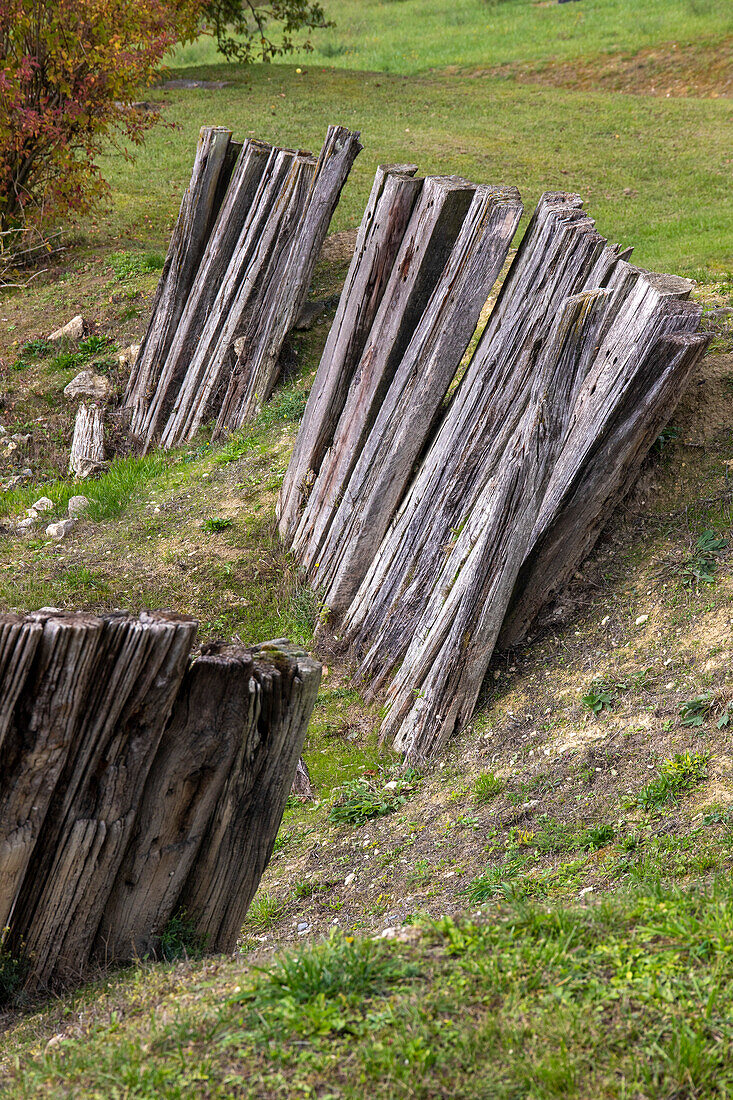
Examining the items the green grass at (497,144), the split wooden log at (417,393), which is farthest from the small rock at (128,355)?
the split wooden log at (417,393)

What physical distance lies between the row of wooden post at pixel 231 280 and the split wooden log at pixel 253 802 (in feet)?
17.1

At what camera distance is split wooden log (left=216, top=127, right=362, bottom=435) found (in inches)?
307

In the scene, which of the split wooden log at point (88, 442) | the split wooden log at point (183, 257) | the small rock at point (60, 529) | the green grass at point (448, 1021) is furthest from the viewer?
the split wooden log at point (88, 442)

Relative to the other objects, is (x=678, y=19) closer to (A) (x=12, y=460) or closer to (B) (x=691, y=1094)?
(A) (x=12, y=460)

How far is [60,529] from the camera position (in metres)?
7.56

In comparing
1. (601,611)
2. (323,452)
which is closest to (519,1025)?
(601,611)

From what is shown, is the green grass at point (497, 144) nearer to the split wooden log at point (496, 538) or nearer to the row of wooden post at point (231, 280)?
the row of wooden post at point (231, 280)

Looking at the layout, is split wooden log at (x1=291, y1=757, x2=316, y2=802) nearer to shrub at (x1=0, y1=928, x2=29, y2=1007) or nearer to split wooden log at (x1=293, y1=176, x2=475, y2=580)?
split wooden log at (x1=293, y1=176, x2=475, y2=580)

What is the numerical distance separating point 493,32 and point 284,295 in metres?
25.5

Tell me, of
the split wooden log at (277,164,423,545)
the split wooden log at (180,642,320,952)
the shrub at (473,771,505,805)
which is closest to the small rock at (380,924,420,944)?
the split wooden log at (180,642,320,952)

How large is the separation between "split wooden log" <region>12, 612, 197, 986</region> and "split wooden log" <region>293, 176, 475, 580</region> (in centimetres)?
320

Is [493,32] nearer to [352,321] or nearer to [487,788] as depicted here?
[352,321]

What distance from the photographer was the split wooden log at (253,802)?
11.4ft

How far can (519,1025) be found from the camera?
2.48 metres
